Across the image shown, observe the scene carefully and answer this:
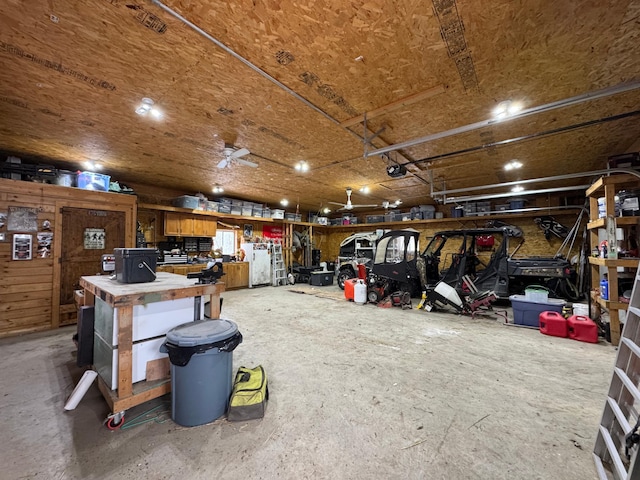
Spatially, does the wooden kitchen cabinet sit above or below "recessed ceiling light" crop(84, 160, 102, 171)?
below

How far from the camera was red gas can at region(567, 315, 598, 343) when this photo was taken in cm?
329

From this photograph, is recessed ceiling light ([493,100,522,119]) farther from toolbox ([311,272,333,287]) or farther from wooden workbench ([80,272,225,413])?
toolbox ([311,272,333,287])

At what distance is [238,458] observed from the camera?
1495 millimetres

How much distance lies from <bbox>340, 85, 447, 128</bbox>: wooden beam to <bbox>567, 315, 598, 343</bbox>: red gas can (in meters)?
3.64

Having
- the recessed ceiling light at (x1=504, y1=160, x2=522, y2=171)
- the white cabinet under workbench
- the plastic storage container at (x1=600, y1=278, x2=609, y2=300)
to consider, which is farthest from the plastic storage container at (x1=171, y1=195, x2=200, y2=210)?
the plastic storage container at (x1=600, y1=278, x2=609, y2=300)

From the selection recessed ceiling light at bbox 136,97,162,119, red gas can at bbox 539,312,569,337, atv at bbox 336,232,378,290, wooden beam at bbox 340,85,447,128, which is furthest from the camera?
atv at bbox 336,232,378,290

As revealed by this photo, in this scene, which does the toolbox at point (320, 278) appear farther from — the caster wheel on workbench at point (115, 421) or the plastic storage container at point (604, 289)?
the caster wheel on workbench at point (115, 421)

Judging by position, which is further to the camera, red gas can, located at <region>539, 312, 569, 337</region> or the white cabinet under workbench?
red gas can, located at <region>539, 312, 569, 337</region>

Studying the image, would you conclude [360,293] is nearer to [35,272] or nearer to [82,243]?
[82,243]

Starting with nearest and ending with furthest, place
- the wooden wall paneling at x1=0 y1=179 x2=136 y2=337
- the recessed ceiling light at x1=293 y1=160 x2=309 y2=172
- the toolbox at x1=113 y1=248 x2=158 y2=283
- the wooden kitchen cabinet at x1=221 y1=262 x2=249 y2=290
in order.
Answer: the toolbox at x1=113 y1=248 x2=158 y2=283 → the wooden wall paneling at x1=0 y1=179 x2=136 y2=337 → the recessed ceiling light at x1=293 y1=160 x2=309 y2=172 → the wooden kitchen cabinet at x1=221 y1=262 x2=249 y2=290

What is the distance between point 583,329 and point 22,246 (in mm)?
8232

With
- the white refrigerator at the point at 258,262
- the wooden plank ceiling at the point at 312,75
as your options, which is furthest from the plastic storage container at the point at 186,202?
the wooden plank ceiling at the point at 312,75

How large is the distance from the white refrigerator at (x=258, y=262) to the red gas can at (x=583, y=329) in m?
7.16

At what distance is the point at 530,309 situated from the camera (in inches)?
157
